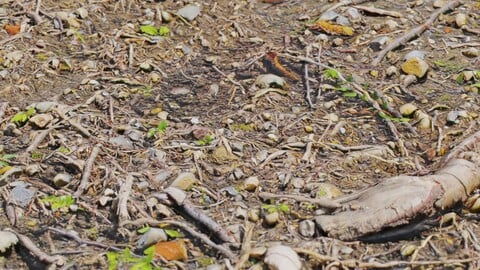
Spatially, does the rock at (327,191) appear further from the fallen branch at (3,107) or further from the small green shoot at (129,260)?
the fallen branch at (3,107)

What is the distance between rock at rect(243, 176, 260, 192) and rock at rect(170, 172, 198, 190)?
0.28 metres

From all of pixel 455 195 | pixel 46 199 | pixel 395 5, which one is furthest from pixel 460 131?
pixel 46 199

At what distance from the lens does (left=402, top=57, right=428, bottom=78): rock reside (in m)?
4.73

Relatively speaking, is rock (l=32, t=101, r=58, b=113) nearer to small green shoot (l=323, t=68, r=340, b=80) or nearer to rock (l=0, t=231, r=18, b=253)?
rock (l=0, t=231, r=18, b=253)

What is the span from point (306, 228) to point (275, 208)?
233 mm

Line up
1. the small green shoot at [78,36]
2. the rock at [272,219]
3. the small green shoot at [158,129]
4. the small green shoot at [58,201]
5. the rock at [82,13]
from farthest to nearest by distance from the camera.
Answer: the rock at [82,13] < the small green shoot at [78,36] < the small green shoot at [158,129] < the small green shoot at [58,201] < the rock at [272,219]

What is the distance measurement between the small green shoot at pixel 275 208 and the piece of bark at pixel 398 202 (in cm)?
20

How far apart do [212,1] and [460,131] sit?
2729mm

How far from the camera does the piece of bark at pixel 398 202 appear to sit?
3.18 m

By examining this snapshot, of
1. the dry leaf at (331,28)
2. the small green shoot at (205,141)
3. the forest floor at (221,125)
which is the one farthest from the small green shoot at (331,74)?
the small green shoot at (205,141)

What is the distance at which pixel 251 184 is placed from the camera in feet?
11.8

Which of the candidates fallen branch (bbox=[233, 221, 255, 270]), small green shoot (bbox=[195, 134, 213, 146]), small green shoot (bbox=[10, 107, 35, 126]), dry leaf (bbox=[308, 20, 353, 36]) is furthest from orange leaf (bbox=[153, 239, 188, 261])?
dry leaf (bbox=[308, 20, 353, 36])

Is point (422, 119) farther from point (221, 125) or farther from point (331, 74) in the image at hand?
point (221, 125)

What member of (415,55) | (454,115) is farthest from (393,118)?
(415,55)
